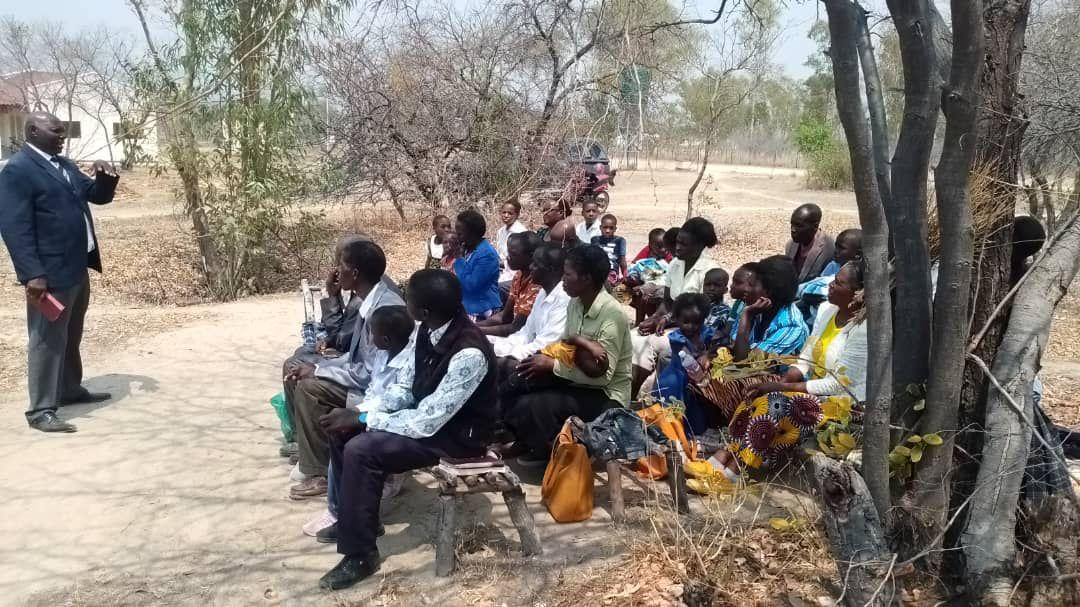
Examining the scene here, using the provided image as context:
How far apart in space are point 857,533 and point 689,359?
1907 millimetres

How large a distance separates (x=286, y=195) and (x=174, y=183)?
160 cm

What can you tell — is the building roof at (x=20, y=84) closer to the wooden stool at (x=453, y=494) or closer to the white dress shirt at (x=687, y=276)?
Result: the white dress shirt at (x=687, y=276)

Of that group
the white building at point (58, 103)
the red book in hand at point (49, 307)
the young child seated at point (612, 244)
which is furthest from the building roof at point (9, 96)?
the red book in hand at point (49, 307)

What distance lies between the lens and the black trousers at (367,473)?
3113 mm

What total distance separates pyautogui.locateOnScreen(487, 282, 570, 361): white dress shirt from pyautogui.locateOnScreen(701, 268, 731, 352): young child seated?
895 millimetres

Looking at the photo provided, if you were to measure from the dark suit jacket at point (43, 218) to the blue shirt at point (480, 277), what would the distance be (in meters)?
2.50

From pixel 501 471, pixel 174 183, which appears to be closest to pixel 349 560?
pixel 501 471

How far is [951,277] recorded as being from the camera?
8.64 ft

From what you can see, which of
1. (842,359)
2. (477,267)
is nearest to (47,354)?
(477,267)

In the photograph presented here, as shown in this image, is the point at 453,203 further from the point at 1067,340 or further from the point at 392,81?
the point at 1067,340

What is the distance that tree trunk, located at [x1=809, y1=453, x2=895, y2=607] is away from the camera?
2.63 m

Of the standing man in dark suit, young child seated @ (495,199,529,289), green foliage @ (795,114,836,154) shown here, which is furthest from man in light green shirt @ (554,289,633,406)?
green foliage @ (795,114,836,154)

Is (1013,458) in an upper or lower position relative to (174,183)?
lower

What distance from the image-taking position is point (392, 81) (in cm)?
1020
